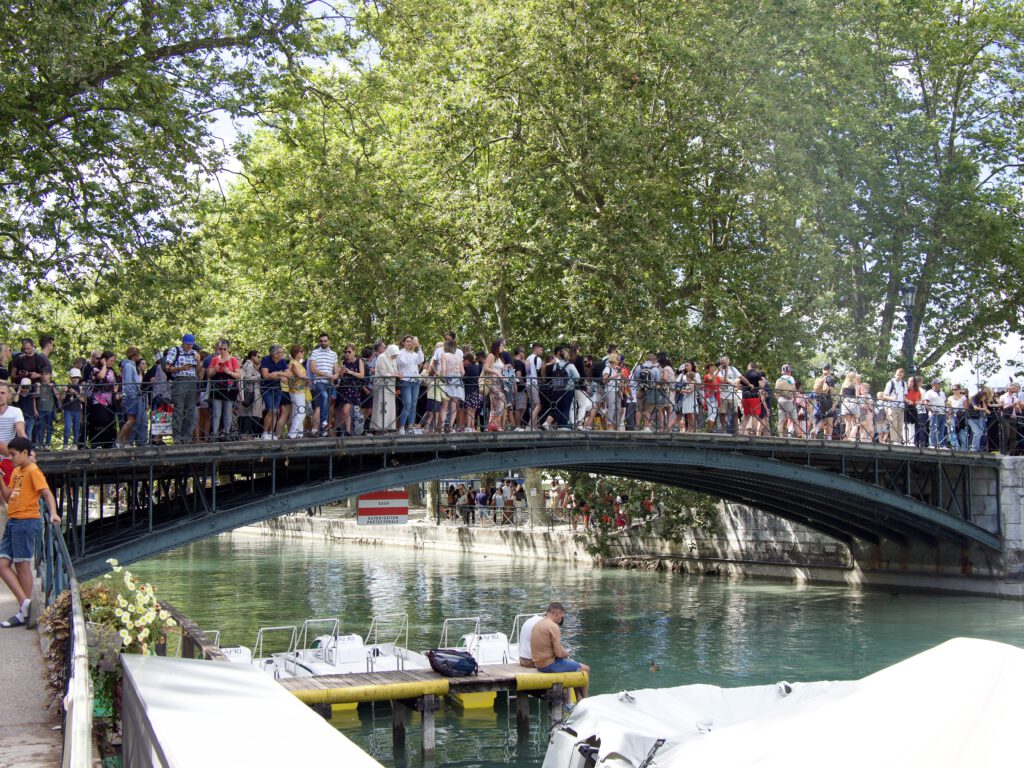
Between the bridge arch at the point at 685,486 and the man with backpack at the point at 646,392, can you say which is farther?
the man with backpack at the point at 646,392

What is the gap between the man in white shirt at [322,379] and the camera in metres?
15.7

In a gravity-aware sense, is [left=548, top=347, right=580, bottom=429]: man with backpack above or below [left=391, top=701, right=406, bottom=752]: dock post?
above

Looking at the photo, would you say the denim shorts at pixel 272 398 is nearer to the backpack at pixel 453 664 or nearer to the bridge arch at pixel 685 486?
the bridge arch at pixel 685 486

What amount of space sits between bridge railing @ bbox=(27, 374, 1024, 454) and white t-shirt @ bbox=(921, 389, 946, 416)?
44 millimetres

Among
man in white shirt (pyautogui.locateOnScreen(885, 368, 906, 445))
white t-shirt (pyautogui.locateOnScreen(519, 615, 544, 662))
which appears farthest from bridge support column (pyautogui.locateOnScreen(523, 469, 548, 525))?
white t-shirt (pyautogui.locateOnScreen(519, 615, 544, 662))

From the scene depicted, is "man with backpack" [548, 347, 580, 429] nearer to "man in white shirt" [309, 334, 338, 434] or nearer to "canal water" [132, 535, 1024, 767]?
"canal water" [132, 535, 1024, 767]

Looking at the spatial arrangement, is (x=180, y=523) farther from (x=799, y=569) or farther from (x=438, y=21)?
(x=799, y=569)

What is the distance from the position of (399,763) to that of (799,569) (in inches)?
720

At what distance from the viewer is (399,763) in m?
12.6

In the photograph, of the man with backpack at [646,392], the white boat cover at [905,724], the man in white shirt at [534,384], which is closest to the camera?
the white boat cover at [905,724]

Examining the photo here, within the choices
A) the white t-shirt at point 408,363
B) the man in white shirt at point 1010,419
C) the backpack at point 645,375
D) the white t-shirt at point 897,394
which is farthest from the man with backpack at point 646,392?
the man in white shirt at point 1010,419

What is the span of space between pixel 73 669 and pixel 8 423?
20.7 feet

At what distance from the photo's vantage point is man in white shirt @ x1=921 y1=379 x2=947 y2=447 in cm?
2436

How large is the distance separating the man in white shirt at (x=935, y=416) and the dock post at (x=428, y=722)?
14.6 m
